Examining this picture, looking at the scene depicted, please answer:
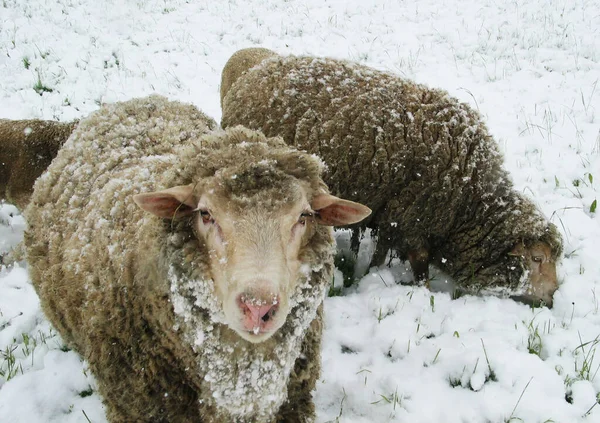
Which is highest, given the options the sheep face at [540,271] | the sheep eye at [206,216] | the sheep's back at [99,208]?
the sheep eye at [206,216]

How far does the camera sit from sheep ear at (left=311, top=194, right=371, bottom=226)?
1.98 meters

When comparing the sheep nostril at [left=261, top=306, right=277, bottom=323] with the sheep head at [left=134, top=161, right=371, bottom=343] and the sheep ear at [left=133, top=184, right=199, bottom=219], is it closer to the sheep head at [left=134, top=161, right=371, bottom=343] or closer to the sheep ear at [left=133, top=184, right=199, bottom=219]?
the sheep head at [left=134, top=161, right=371, bottom=343]

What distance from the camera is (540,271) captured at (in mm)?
3512

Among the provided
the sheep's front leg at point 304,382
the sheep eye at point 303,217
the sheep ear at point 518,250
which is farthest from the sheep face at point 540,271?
the sheep eye at point 303,217

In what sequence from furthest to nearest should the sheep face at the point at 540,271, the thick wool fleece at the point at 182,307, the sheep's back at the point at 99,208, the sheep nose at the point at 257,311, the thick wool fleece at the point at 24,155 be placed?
1. the thick wool fleece at the point at 24,155
2. the sheep face at the point at 540,271
3. the sheep's back at the point at 99,208
4. the thick wool fleece at the point at 182,307
5. the sheep nose at the point at 257,311

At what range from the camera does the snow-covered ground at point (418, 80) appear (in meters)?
2.74

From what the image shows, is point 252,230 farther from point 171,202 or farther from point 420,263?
point 420,263

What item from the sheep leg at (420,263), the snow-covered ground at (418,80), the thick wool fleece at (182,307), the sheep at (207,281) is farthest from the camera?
the sheep leg at (420,263)

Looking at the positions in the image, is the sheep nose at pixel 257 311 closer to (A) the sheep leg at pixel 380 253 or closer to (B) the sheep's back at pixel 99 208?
(B) the sheep's back at pixel 99 208

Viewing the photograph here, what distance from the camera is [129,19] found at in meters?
9.21

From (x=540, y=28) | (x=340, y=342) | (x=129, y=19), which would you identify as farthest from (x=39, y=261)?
(x=540, y=28)

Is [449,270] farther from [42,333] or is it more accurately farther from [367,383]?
[42,333]

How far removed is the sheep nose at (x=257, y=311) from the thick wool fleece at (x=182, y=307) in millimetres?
245

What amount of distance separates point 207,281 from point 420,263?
8.11 feet
